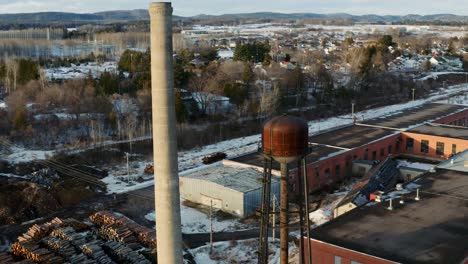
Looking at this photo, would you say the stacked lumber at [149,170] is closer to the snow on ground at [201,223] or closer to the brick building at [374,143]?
the brick building at [374,143]

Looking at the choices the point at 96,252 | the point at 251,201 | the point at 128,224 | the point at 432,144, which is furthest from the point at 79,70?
the point at 96,252

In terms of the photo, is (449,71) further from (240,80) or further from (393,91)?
(240,80)

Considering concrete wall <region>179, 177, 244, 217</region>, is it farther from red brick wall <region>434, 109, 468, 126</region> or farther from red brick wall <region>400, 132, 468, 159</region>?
red brick wall <region>434, 109, 468, 126</region>

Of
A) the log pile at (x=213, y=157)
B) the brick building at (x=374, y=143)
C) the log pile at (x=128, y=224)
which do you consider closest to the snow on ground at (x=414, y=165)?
the brick building at (x=374, y=143)

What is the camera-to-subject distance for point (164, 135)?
1289 cm

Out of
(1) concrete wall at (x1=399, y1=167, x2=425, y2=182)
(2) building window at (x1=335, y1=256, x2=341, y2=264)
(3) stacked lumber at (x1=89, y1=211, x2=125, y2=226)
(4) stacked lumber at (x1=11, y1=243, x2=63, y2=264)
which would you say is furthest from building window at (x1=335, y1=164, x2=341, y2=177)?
(4) stacked lumber at (x1=11, y1=243, x2=63, y2=264)

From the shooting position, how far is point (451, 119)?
42156 millimetres

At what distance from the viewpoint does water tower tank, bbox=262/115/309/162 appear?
Answer: 1277 centimetres

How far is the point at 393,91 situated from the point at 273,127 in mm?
54672

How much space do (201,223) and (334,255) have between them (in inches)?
359

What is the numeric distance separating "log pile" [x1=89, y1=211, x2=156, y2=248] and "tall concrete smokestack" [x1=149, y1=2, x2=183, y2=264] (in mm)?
7796

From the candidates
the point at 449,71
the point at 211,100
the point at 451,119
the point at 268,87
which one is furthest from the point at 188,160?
the point at 449,71

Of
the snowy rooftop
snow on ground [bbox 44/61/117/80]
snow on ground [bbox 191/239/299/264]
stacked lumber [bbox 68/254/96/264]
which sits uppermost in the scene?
snow on ground [bbox 44/61/117/80]

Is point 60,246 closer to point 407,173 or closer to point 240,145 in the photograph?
point 407,173
